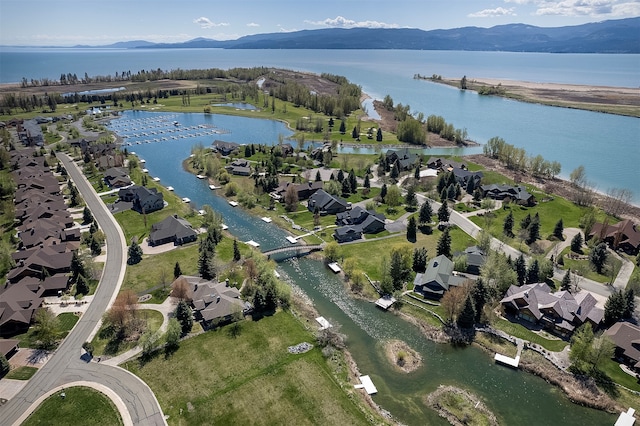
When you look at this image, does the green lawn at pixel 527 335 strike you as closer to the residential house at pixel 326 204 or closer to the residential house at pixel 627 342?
the residential house at pixel 627 342

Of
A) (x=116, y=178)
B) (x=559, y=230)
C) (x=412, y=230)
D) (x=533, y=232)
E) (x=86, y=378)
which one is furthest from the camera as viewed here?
(x=116, y=178)

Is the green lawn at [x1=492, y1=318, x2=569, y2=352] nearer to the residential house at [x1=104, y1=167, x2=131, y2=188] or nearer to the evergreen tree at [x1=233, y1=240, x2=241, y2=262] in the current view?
the evergreen tree at [x1=233, y1=240, x2=241, y2=262]

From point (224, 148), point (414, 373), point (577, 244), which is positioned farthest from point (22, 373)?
point (224, 148)

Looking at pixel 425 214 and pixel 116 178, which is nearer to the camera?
pixel 425 214

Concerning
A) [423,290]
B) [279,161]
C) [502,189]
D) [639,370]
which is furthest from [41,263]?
[502,189]

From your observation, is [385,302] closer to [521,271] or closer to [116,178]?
[521,271]

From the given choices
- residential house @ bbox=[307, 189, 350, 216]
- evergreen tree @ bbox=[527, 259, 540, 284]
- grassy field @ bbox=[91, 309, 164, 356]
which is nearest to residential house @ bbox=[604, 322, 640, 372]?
evergreen tree @ bbox=[527, 259, 540, 284]
